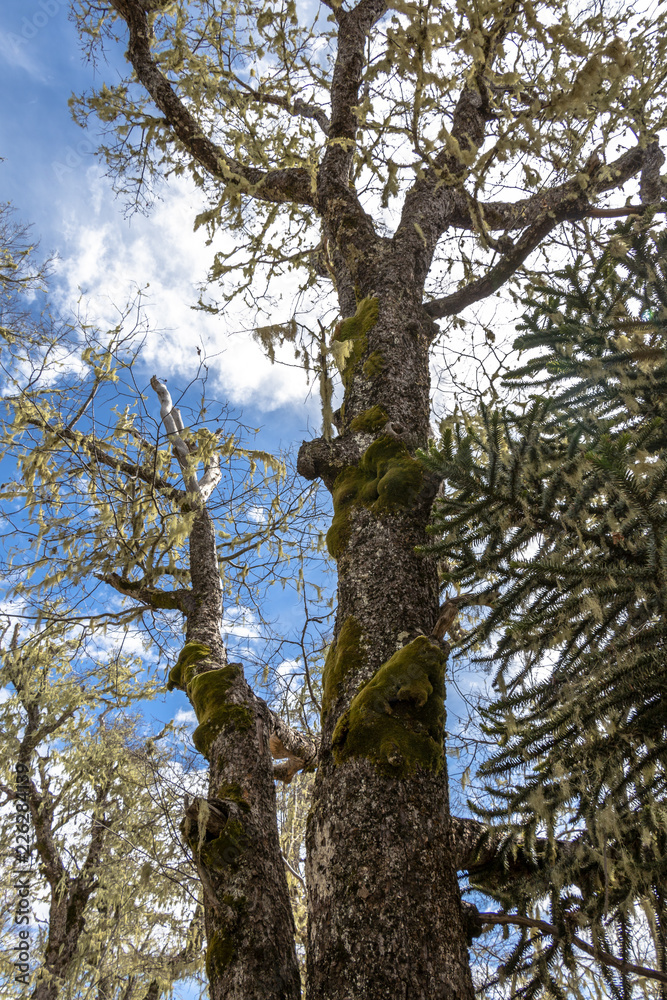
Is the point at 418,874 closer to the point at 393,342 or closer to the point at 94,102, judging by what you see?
the point at 393,342

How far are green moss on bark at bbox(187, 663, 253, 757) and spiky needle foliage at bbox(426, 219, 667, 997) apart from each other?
1470mm

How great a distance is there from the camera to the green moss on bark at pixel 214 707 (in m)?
3.26

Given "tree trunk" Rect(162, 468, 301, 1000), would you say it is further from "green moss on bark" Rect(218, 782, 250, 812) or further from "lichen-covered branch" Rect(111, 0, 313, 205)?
"lichen-covered branch" Rect(111, 0, 313, 205)

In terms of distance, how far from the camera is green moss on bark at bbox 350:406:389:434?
3.32m

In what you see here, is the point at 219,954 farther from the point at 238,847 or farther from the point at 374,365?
the point at 374,365

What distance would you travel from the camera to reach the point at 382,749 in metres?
2.11

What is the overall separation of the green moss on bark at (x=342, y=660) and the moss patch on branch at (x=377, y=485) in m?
0.48

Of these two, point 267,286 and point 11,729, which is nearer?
point 267,286

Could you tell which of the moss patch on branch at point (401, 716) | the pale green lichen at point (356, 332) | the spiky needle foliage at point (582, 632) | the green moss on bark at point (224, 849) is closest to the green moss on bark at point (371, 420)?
the pale green lichen at point (356, 332)

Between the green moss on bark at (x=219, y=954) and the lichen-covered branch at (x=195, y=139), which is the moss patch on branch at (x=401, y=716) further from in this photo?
the lichen-covered branch at (x=195, y=139)

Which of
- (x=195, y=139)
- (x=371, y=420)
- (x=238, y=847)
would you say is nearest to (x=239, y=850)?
(x=238, y=847)

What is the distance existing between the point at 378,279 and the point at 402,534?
219 cm

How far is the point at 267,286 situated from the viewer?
619cm

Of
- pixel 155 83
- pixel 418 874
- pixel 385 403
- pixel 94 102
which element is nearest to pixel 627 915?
pixel 418 874
